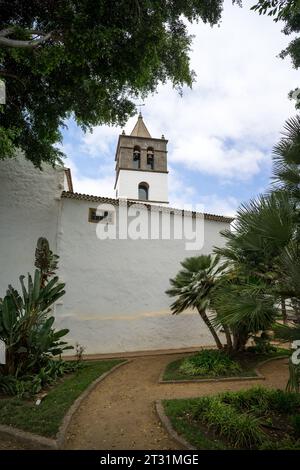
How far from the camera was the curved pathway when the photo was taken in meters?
4.15

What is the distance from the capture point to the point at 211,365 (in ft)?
24.2

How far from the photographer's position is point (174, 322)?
37.0 ft

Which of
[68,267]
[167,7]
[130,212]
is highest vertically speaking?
[167,7]

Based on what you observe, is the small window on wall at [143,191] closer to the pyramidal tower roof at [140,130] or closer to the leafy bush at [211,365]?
the pyramidal tower roof at [140,130]

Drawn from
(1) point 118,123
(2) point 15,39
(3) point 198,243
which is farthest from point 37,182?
(3) point 198,243

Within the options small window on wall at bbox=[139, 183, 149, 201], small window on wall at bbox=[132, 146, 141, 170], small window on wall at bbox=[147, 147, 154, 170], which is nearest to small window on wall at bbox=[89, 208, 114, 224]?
small window on wall at bbox=[139, 183, 149, 201]

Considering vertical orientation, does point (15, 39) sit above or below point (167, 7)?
below

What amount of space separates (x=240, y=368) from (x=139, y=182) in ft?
73.0

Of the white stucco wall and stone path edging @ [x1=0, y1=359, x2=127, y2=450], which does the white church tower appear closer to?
the white stucco wall

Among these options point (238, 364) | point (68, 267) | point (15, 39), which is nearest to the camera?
point (15, 39)

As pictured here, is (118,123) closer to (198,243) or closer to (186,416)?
(198,243)

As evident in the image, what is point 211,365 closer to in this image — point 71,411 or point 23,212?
point 71,411

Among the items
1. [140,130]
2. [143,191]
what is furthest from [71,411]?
[140,130]
